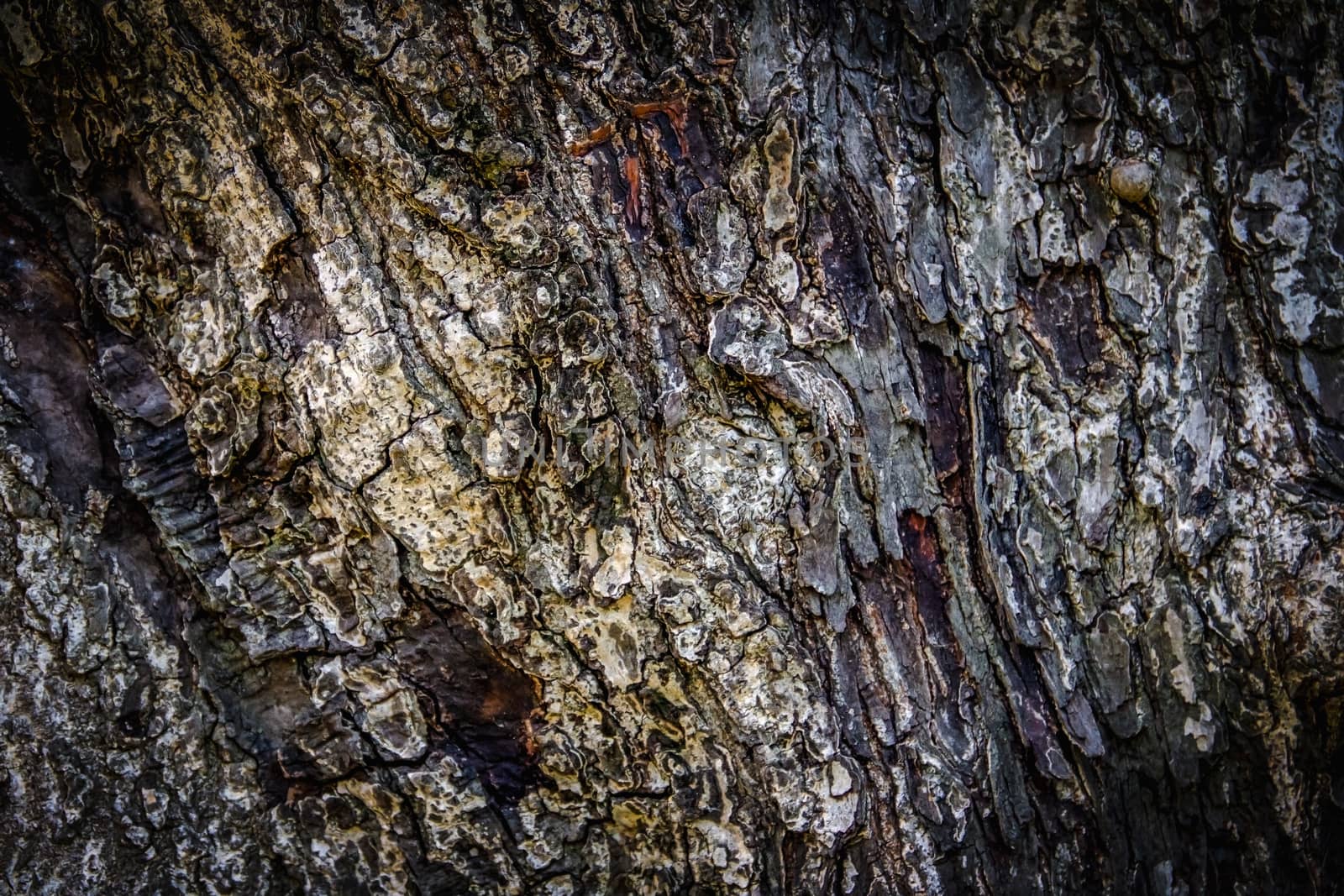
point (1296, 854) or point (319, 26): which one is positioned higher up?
point (319, 26)

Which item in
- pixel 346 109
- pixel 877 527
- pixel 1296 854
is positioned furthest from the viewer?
pixel 1296 854

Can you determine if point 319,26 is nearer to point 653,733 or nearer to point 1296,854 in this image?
point 653,733

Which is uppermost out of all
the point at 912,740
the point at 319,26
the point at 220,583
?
the point at 319,26

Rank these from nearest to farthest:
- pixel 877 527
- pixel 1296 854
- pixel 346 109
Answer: pixel 346 109 → pixel 877 527 → pixel 1296 854

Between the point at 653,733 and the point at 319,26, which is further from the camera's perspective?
the point at 653,733

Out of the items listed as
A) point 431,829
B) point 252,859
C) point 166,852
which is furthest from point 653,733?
point 166,852

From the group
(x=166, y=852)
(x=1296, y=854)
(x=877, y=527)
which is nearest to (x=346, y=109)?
(x=877, y=527)

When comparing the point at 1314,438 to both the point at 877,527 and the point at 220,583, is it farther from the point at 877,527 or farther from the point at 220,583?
the point at 220,583
